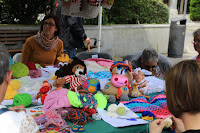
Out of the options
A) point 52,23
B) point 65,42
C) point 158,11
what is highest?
point 158,11

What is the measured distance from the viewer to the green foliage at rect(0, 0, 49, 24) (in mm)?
7023

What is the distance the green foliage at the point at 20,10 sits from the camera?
702 centimetres

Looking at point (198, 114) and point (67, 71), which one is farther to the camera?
point (67, 71)

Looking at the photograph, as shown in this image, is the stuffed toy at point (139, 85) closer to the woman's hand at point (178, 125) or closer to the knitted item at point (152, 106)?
the knitted item at point (152, 106)

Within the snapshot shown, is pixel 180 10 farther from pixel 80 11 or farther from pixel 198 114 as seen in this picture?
pixel 198 114

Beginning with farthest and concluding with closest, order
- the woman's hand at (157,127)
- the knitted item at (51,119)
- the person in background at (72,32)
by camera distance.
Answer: the person in background at (72,32), the knitted item at (51,119), the woman's hand at (157,127)

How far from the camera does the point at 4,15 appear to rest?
7109 mm

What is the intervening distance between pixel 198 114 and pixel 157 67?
2.23 m

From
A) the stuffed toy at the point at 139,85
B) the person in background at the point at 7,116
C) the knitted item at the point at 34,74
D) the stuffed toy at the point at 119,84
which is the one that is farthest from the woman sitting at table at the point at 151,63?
the person in background at the point at 7,116

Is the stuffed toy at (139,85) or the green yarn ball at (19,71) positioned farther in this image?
the green yarn ball at (19,71)

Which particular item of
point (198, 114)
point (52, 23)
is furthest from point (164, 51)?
point (198, 114)

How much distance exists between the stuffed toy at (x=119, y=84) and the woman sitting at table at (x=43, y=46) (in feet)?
5.28

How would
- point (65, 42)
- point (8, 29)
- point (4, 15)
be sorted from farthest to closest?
point (4, 15) < point (8, 29) < point (65, 42)

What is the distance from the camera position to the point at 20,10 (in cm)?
709
